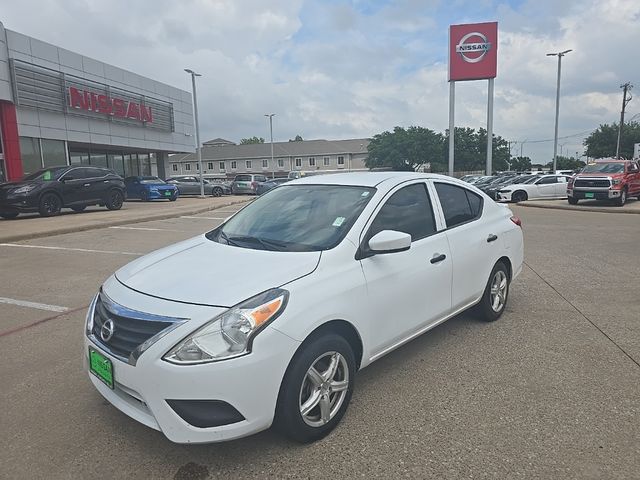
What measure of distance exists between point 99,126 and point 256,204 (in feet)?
81.3

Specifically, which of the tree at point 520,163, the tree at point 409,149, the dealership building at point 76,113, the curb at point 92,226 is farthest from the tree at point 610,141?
the curb at point 92,226

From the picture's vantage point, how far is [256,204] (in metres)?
4.18

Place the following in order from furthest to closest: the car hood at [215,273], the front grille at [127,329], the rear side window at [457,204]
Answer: the rear side window at [457,204]
the car hood at [215,273]
the front grille at [127,329]

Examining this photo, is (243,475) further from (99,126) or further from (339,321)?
(99,126)

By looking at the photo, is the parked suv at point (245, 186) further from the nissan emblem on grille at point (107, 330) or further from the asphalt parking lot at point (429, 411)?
the nissan emblem on grille at point (107, 330)

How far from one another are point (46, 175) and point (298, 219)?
1419 cm

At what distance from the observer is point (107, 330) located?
265cm

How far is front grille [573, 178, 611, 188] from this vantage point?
1843cm

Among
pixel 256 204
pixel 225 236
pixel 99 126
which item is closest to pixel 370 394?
pixel 225 236

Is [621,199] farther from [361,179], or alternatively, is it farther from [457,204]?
[361,179]

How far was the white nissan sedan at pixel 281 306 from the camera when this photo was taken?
2.38 metres

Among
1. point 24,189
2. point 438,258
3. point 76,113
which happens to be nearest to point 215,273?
point 438,258

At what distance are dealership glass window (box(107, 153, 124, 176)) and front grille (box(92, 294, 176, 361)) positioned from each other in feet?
96.6

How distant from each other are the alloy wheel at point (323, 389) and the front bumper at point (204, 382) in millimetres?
254
